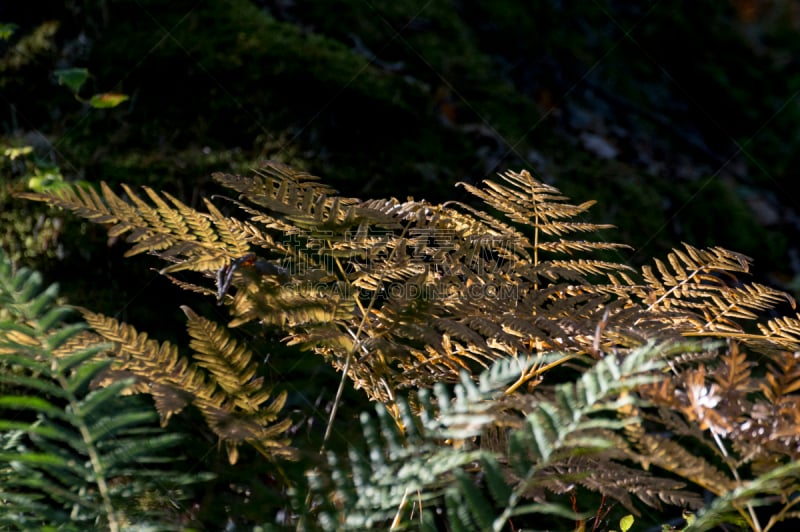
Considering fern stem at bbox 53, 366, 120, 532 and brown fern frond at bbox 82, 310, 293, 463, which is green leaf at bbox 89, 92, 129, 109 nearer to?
brown fern frond at bbox 82, 310, 293, 463

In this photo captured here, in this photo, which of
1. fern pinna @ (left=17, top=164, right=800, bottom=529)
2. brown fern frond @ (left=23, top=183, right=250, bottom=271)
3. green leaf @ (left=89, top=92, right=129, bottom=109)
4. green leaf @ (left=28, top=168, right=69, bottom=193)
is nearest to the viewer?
fern pinna @ (left=17, top=164, right=800, bottom=529)

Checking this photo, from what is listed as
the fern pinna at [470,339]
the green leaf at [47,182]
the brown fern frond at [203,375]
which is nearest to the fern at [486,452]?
the fern pinna at [470,339]

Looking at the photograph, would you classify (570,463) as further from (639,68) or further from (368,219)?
(639,68)

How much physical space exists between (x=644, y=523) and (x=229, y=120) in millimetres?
1792

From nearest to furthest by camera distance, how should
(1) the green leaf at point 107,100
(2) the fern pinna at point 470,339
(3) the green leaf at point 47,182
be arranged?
(2) the fern pinna at point 470,339, (3) the green leaf at point 47,182, (1) the green leaf at point 107,100

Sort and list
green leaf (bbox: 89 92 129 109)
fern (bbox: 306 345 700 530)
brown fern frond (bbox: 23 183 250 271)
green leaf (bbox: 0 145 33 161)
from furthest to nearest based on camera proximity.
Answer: green leaf (bbox: 89 92 129 109) < green leaf (bbox: 0 145 33 161) < brown fern frond (bbox: 23 183 250 271) < fern (bbox: 306 345 700 530)

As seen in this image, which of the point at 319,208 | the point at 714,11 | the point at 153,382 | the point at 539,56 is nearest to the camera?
the point at 153,382

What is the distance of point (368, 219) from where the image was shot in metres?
0.99

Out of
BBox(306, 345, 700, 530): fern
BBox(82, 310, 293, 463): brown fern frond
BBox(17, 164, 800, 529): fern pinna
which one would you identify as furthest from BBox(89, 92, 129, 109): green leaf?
BBox(306, 345, 700, 530): fern

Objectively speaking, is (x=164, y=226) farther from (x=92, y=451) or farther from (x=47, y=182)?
(x=47, y=182)

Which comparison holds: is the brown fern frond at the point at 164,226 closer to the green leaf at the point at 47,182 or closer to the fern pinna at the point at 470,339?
the fern pinna at the point at 470,339

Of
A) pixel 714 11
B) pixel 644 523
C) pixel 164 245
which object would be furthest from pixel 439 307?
pixel 714 11

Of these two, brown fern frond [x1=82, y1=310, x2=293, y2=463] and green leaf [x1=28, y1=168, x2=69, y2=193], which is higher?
green leaf [x1=28, y1=168, x2=69, y2=193]

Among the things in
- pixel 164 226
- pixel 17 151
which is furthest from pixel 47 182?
pixel 164 226
